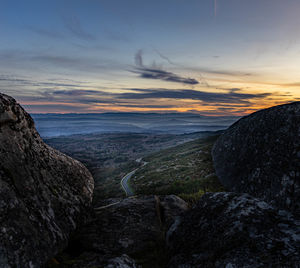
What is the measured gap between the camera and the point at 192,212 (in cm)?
800

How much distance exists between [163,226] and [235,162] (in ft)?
19.1

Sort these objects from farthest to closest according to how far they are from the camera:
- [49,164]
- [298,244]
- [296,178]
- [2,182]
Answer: [49,164]
[296,178]
[2,182]
[298,244]

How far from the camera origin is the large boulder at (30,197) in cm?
567

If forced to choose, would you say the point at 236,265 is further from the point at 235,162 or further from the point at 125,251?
the point at 235,162

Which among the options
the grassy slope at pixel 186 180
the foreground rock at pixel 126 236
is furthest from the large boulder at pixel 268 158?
the foreground rock at pixel 126 236

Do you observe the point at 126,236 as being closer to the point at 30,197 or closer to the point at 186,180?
the point at 30,197

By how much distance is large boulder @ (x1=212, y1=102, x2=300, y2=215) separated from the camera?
7980mm

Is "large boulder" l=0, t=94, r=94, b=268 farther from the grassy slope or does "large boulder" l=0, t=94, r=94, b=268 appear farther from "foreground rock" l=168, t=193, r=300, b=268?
the grassy slope

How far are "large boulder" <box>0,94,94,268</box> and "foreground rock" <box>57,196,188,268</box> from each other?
31.2 inches

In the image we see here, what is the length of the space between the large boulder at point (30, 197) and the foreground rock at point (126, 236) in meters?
0.79

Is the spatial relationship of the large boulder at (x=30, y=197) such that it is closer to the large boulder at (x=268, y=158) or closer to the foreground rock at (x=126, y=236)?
the foreground rock at (x=126, y=236)

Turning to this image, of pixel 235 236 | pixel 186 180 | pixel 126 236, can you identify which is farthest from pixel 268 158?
pixel 186 180

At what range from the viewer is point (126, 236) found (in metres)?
9.13

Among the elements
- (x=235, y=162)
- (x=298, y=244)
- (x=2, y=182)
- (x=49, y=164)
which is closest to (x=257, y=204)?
(x=298, y=244)
